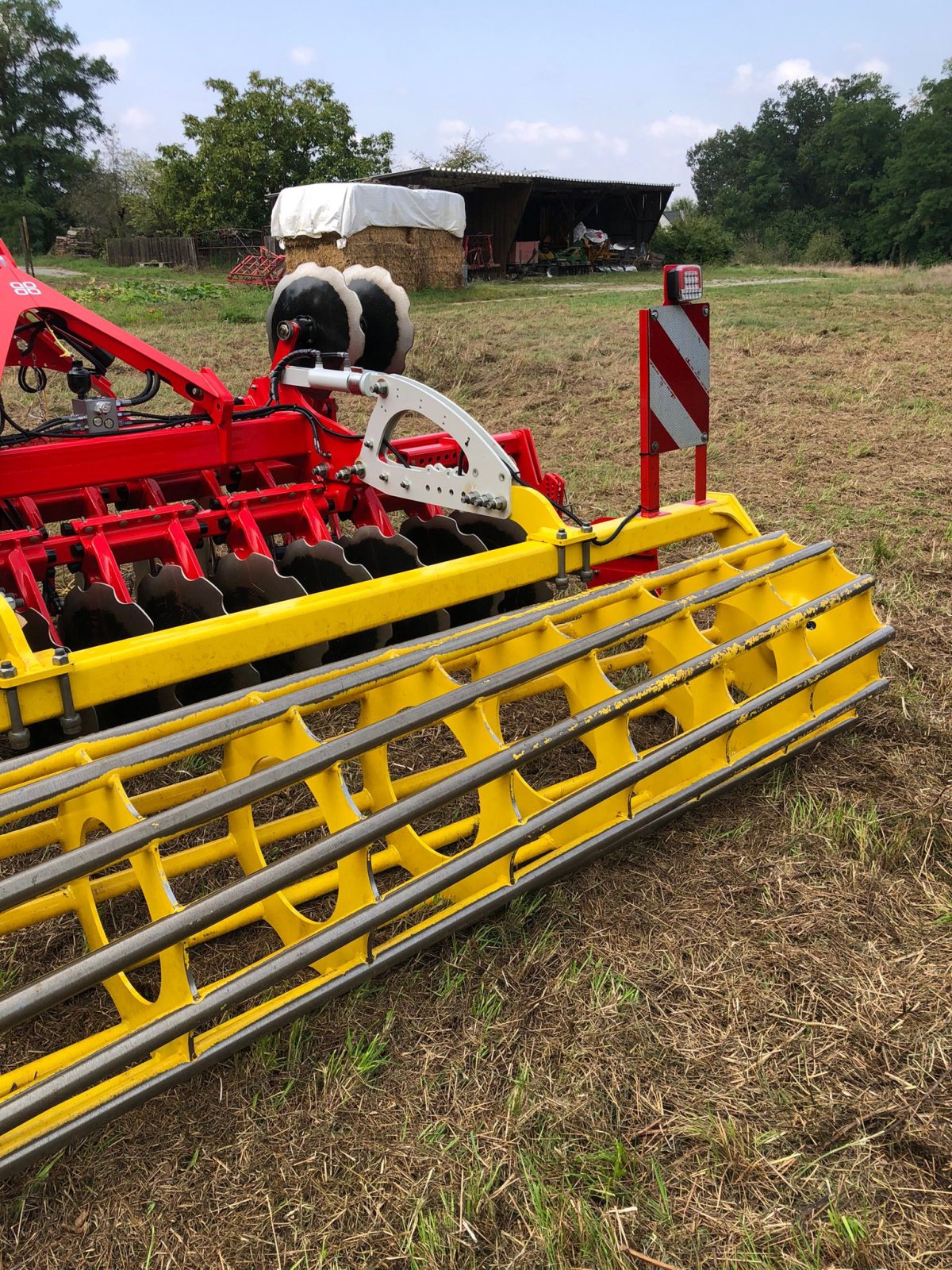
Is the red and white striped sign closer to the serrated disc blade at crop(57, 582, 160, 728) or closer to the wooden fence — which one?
the serrated disc blade at crop(57, 582, 160, 728)

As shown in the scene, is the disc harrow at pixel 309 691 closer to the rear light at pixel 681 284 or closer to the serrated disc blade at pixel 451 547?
the serrated disc blade at pixel 451 547

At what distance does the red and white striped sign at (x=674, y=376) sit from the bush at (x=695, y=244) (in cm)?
3563

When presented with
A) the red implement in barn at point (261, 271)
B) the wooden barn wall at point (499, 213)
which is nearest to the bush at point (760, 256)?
the wooden barn wall at point (499, 213)

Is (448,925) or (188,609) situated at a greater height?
(188,609)

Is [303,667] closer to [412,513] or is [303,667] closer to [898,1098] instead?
[412,513]

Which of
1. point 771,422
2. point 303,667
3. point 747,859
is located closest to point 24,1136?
point 303,667

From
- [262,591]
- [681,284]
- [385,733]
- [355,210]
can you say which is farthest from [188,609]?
[355,210]

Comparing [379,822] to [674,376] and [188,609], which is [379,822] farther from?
[674,376]

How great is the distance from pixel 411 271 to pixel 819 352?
16.0 metres

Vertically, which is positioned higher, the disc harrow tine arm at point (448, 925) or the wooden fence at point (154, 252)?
the wooden fence at point (154, 252)

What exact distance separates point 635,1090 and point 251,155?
4368 centimetres

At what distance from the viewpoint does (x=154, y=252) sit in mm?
37281

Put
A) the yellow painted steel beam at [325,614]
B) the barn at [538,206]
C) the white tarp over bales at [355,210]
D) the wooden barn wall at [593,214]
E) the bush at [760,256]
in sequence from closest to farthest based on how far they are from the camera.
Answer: the yellow painted steel beam at [325,614]
the white tarp over bales at [355,210]
the barn at [538,206]
the wooden barn wall at [593,214]
the bush at [760,256]

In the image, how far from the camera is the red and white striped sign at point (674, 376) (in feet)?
11.8
